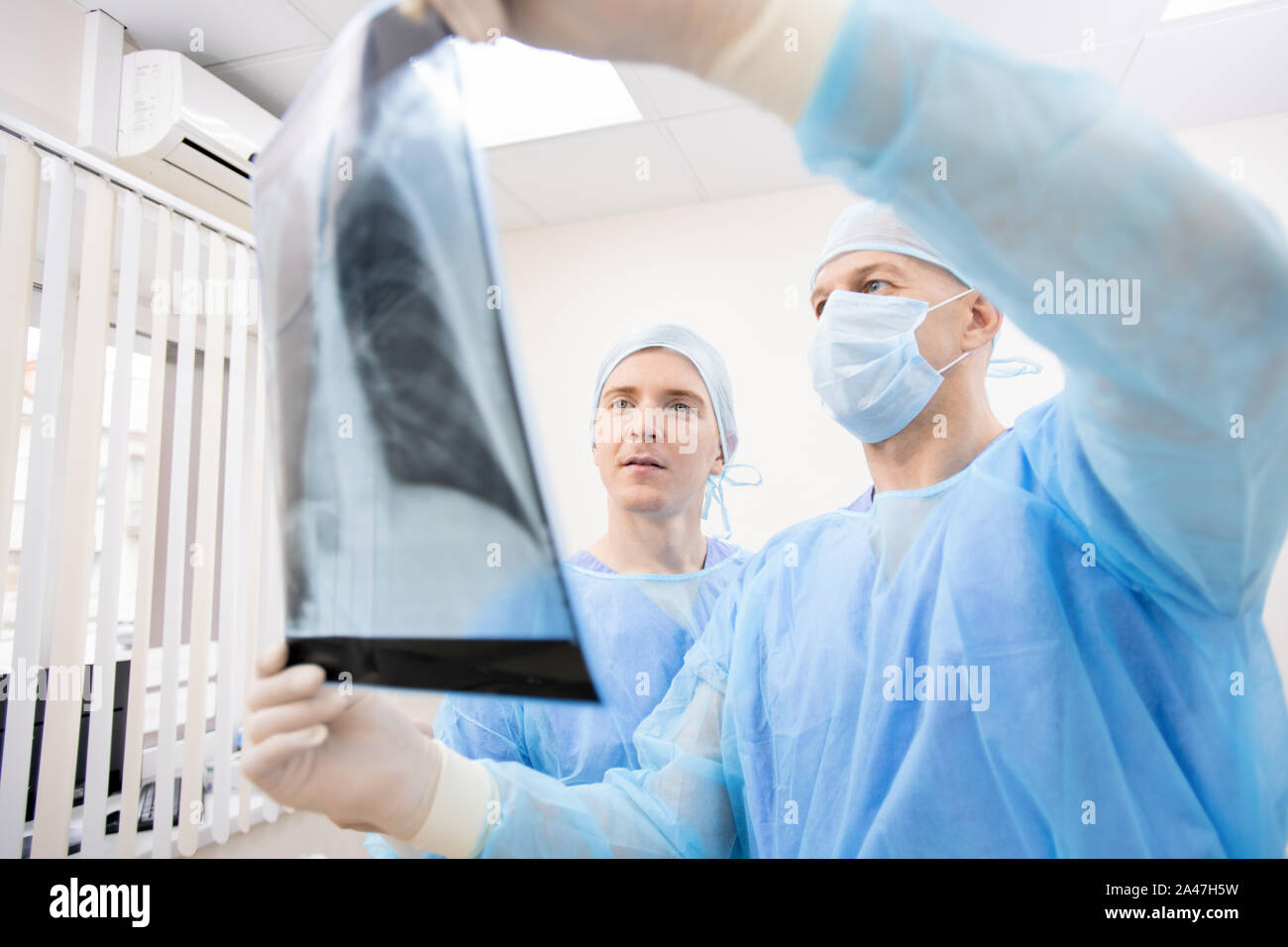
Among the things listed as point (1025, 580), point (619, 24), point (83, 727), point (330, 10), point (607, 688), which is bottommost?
point (83, 727)

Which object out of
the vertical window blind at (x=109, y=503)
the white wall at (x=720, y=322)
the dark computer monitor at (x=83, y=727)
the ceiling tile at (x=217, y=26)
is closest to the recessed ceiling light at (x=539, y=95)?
the white wall at (x=720, y=322)

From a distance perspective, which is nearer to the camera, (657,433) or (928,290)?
(928,290)

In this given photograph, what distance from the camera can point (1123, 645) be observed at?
697 millimetres

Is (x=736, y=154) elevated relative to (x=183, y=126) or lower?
lower

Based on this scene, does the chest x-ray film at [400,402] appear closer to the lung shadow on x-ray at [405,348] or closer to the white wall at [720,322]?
the lung shadow on x-ray at [405,348]

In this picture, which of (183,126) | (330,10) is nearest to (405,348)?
(330,10)

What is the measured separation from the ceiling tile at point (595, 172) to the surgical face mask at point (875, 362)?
0.65 m

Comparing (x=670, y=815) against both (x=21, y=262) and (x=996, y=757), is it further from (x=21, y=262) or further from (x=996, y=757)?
(x=21, y=262)

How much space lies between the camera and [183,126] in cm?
150

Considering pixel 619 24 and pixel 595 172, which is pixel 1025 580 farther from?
pixel 595 172

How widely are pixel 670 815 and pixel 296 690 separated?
1.53 feet

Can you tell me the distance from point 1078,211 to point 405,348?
498mm

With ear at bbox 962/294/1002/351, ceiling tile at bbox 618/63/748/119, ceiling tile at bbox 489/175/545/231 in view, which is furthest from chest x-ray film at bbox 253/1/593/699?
ceiling tile at bbox 618/63/748/119

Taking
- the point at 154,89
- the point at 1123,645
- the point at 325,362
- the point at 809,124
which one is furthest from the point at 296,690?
the point at 154,89
